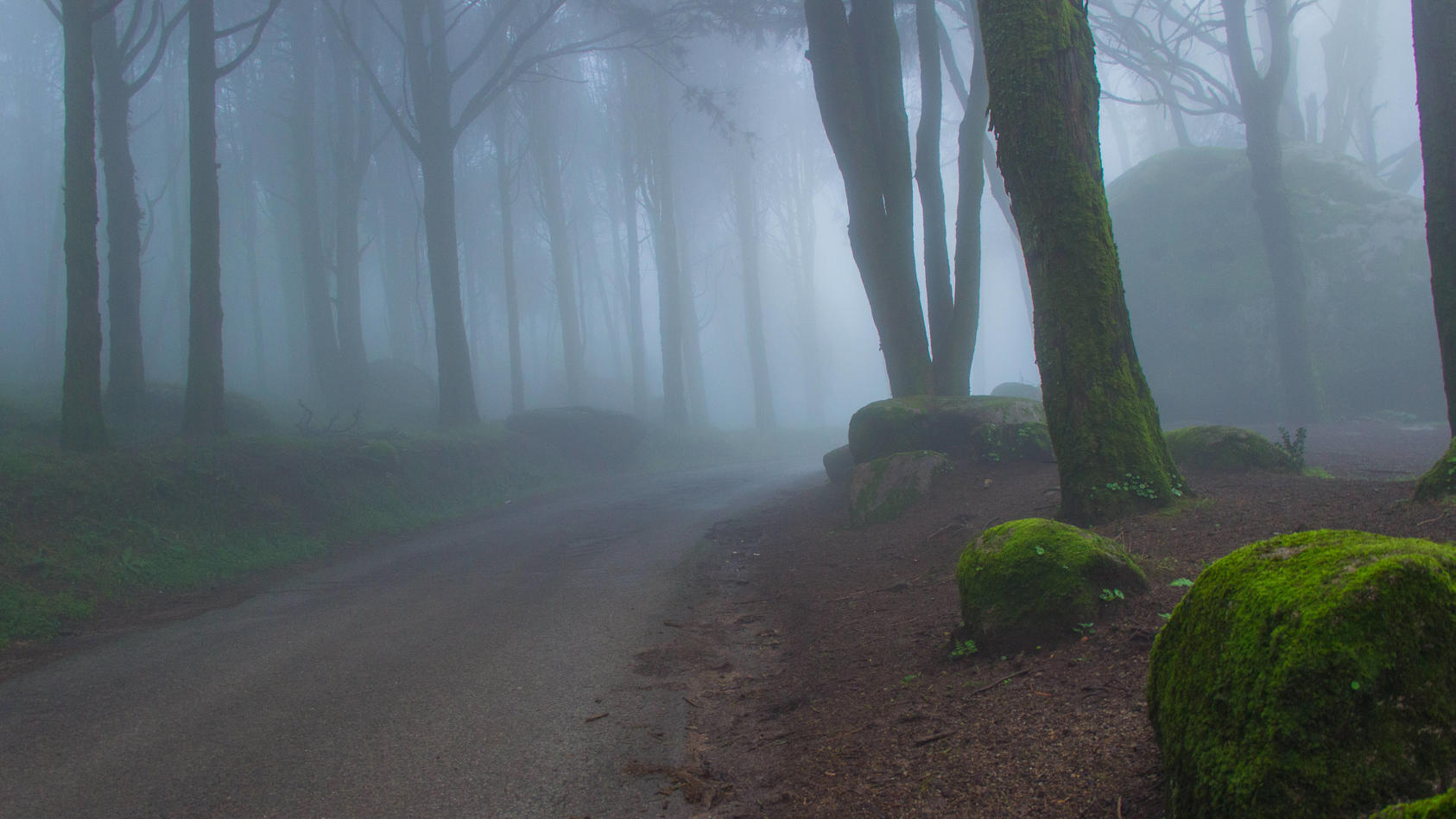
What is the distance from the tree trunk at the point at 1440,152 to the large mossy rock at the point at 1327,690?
19.2ft

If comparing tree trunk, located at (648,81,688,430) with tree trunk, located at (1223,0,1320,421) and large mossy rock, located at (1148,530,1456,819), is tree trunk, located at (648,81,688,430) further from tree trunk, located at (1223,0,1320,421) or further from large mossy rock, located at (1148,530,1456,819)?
large mossy rock, located at (1148,530,1456,819)

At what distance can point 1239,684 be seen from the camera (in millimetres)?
2121

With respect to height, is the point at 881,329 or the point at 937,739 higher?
the point at 881,329

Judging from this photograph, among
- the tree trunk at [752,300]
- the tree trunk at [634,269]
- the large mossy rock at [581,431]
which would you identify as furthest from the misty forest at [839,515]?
the tree trunk at [752,300]

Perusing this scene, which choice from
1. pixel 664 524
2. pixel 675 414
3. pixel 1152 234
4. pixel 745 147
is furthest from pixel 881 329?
pixel 745 147

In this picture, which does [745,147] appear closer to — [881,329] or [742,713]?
[881,329]

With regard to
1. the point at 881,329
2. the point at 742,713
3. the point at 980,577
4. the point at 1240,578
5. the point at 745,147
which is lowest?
the point at 742,713

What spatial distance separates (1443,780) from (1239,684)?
16.4 inches

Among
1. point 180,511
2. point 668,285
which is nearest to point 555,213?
point 668,285

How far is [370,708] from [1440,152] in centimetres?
907

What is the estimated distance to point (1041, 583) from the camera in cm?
434

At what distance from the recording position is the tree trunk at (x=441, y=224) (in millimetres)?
20547

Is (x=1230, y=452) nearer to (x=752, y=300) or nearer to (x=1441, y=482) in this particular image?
(x=1441, y=482)

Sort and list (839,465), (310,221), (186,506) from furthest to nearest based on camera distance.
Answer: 1. (310,221)
2. (839,465)
3. (186,506)
